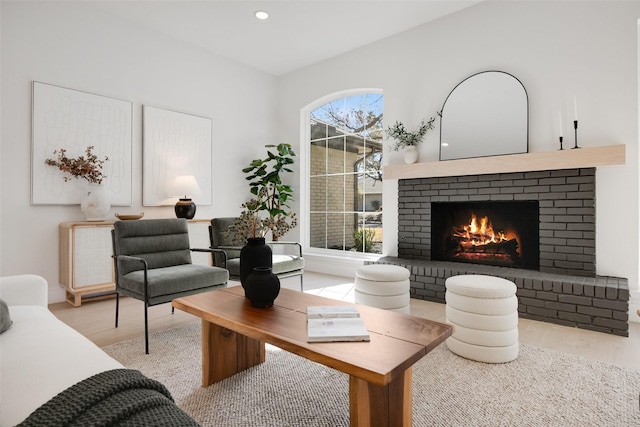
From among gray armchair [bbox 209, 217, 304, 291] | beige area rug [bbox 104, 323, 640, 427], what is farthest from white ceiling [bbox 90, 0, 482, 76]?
beige area rug [bbox 104, 323, 640, 427]

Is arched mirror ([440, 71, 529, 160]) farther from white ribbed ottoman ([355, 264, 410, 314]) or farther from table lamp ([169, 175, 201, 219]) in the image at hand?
table lamp ([169, 175, 201, 219])

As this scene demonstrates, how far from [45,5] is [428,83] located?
395cm

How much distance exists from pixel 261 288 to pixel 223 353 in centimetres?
46

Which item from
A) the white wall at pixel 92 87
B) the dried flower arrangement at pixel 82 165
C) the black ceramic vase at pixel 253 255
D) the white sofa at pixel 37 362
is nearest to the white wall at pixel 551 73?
the white wall at pixel 92 87

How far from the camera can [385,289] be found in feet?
8.91

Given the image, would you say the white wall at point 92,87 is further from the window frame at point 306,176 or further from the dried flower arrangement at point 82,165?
the window frame at point 306,176

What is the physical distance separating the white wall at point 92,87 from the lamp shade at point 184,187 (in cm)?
34

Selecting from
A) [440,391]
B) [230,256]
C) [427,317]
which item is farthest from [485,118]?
[230,256]

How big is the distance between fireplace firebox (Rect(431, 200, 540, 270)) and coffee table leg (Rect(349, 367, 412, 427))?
2.64 meters

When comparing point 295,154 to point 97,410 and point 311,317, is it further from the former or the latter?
point 97,410

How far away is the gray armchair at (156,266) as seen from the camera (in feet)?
7.87

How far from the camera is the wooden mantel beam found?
9.19ft

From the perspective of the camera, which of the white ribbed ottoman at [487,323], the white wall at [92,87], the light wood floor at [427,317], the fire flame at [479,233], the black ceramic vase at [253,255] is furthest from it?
the fire flame at [479,233]

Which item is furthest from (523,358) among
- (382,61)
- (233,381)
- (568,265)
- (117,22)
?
(117,22)
